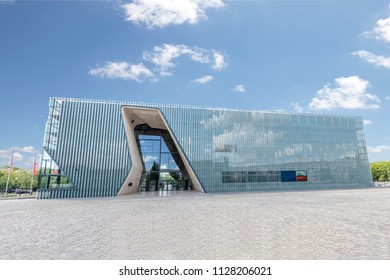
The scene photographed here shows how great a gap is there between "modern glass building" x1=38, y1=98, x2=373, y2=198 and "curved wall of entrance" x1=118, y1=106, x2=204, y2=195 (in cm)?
17

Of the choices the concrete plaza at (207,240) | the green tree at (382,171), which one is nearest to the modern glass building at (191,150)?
the concrete plaza at (207,240)

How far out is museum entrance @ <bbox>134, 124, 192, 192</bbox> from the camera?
116 feet

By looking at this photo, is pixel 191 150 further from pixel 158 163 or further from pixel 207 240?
pixel 207 240

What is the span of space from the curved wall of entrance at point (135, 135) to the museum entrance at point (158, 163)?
80 cm

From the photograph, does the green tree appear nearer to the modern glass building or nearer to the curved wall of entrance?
the modern glass building

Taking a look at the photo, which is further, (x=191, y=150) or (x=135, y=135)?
(x=135, y=135)

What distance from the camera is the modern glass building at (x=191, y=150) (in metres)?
27.2

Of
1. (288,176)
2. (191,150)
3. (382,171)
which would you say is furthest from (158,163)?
(382,171)

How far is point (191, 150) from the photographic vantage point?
3259 centimetres

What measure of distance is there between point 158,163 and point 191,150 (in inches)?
284

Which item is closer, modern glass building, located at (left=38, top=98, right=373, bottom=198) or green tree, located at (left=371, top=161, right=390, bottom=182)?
modern glass building, located at (left=38, top=98, right=373, bottom=198)

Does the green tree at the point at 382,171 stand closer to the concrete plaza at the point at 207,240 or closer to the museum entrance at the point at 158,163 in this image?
the museum entrance at the point at 158,163

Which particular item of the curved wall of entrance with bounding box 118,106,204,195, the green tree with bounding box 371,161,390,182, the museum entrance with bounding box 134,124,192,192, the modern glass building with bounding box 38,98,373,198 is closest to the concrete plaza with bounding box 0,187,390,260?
the modern glass building with bounding box 38,98,373,198
